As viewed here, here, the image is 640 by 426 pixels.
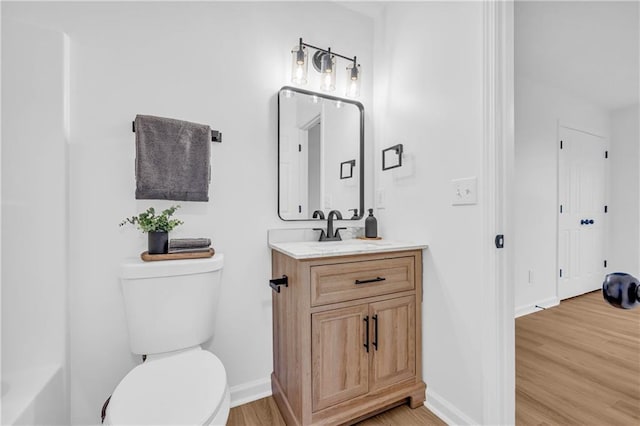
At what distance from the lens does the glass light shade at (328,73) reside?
170cm

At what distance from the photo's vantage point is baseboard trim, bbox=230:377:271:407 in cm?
152

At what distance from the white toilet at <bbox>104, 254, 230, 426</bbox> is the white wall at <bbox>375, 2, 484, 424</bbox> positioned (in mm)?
1044

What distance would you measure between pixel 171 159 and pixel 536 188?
3279 millimetres

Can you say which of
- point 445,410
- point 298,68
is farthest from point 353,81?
point 445,410

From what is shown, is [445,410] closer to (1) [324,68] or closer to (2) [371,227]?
(2) [371,227]

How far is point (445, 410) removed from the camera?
138 centimetres

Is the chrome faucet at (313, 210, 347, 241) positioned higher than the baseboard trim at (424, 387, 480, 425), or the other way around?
the chrome faucet at (313, 210, 347, 241)

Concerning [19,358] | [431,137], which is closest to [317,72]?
[431,137]

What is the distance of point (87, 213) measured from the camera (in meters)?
1.28

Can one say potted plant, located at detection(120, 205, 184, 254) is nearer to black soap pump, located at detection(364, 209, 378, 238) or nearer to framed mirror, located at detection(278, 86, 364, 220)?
framed mirror, located at detection(278, 86, 364, 220)

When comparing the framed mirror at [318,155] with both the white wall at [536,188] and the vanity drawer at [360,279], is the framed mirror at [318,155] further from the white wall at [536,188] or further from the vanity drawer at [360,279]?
the white wall at [536,188]

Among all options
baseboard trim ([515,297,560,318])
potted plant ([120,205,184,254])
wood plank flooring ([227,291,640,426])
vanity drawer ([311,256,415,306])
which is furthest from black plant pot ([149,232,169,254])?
baseboard trim ([515,297,560,318])

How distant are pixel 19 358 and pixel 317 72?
78.5 inches

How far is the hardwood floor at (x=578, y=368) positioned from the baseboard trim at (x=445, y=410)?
0.95 ft
